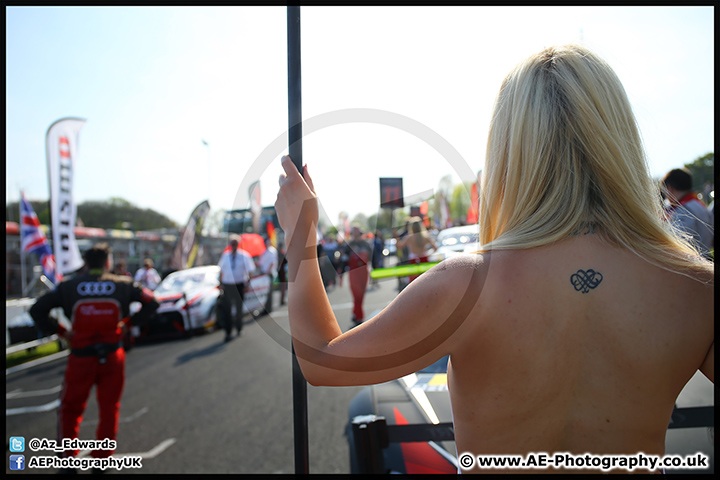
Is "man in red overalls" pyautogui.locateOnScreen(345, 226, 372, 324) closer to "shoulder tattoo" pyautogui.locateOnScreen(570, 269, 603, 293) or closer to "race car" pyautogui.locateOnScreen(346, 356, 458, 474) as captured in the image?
"race car" pyautogui.locateOnScreen(346, 356, 458, 474)

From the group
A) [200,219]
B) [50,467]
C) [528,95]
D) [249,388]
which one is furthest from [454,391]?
[200,219]

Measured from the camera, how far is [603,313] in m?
0.83

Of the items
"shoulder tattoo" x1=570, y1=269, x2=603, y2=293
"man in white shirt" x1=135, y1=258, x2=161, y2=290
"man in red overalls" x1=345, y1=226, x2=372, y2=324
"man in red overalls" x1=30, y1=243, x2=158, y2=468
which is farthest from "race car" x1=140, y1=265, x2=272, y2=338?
"shoulder tattoo" x1=570, y1=269, x2=603, y2=293

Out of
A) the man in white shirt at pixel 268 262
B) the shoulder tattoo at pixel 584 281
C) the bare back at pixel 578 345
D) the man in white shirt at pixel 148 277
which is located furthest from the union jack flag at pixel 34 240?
the shoulder tattoo at pixel 584 281

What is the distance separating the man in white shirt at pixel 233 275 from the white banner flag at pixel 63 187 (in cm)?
294

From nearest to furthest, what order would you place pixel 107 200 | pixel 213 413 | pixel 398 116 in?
pixel 398 116
pixel 213 413
pixel 107 200

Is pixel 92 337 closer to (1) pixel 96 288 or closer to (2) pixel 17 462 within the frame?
(1) pixel 96 288

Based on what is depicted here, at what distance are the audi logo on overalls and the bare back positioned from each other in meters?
4.16

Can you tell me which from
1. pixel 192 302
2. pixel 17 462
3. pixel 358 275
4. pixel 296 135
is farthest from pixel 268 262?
pixel 296 135

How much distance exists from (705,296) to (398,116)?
118cm

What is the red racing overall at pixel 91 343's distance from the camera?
3605 mm

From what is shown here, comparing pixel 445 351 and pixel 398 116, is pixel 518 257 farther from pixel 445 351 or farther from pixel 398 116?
pixel 398 116

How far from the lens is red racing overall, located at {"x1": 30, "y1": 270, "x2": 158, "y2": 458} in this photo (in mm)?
3605

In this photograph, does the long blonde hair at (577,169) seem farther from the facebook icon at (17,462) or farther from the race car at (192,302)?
the race car at (192,302)
